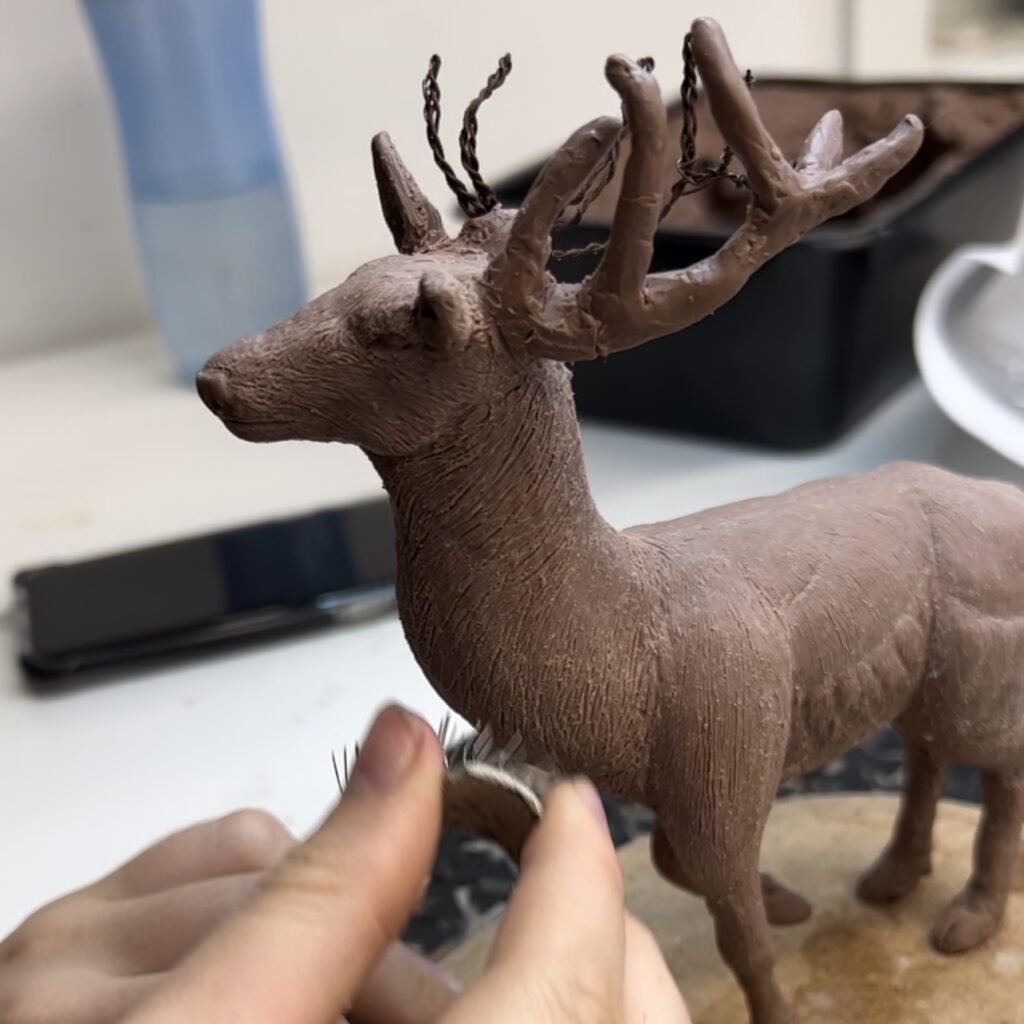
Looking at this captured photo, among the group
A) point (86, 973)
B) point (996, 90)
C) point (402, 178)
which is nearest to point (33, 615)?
point (86, 973)

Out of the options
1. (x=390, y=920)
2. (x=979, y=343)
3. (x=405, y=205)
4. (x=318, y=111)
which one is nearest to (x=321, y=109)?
(x=318, y=111)

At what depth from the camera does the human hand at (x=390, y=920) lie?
0.93 ft

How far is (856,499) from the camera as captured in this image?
411 millimetres

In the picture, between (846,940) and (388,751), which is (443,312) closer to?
(388,751)

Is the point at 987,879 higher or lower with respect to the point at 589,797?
lower

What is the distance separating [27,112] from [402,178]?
736 millimetres

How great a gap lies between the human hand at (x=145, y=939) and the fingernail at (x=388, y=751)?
7 cm

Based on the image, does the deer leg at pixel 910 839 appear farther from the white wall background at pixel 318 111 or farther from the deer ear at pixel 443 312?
the white wall background at pixel 318 111

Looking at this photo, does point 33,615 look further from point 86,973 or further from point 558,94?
point 558,94

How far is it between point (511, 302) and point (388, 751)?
118 millimetres

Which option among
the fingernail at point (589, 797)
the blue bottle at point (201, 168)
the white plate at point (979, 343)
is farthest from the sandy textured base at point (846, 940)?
the blue bottle at point (201, 168)

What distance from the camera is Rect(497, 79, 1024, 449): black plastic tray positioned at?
0.75m

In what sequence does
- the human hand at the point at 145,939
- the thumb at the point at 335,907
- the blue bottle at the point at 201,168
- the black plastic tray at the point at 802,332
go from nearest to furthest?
1. the thumb at the point at 335,907
2. the human hand at the point at 145,939
3. the black plastic tray at the point at 802,332
4. the blue bottle at the point at 201,168

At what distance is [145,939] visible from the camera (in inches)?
16.6
